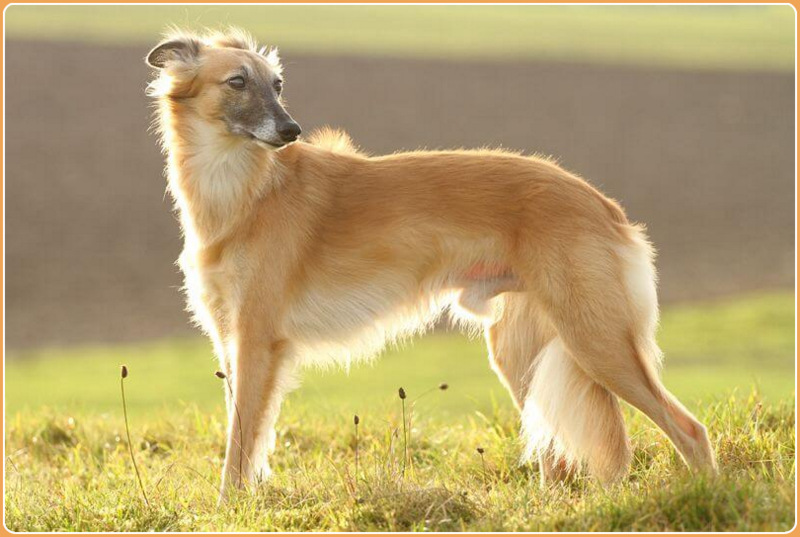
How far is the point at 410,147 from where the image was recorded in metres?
21.5

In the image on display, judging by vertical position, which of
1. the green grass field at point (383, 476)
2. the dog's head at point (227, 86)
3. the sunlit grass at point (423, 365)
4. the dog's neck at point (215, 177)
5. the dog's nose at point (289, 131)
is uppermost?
the dog's head at point (227, 86)

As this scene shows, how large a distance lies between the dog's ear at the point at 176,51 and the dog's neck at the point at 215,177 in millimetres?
335

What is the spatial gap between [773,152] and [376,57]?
13.2 m

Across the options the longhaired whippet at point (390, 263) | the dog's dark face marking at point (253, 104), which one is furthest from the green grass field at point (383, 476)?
the dog's dark face marking at point (253, 104)

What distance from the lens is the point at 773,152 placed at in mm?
25141

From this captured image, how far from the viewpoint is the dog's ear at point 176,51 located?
5855 mm

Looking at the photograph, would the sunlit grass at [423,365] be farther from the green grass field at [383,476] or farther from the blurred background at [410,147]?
the green grass field at [383,476]

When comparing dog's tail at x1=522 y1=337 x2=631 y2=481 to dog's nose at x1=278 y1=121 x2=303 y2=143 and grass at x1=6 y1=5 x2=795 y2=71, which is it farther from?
grass at x1=6 y1=5 x2=795 y2=71

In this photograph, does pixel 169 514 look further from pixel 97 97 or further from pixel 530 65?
pixel 530 65

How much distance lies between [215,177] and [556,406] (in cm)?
225

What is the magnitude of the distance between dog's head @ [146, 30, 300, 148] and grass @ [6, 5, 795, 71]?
88.2ft

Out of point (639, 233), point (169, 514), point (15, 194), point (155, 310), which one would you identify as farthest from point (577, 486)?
point (15, 194)

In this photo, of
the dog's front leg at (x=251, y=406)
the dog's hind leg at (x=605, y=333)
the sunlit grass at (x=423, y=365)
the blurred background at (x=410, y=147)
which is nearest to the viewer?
the dog's hind leg at (x=605, y=333)

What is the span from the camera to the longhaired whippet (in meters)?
5.38
